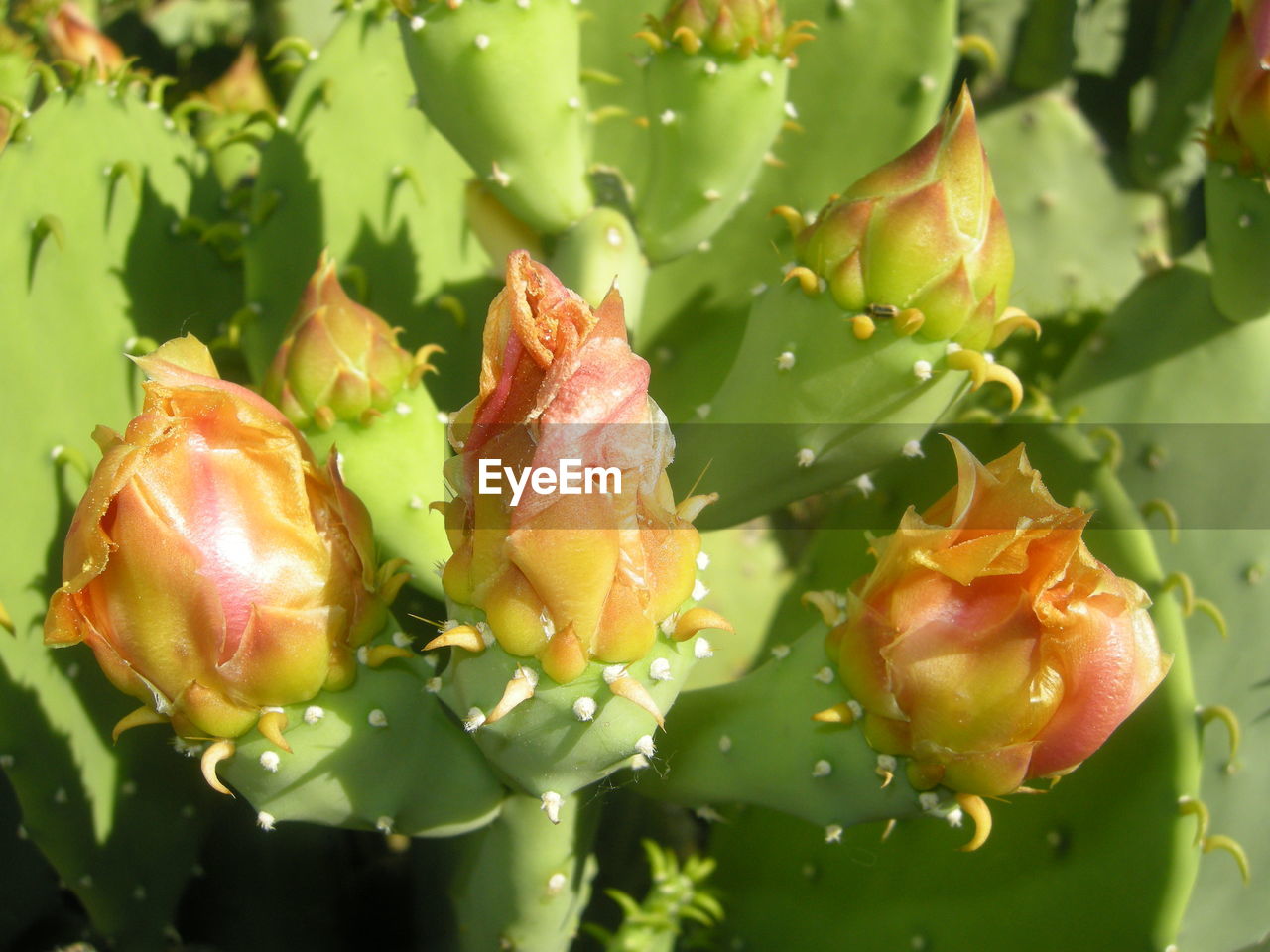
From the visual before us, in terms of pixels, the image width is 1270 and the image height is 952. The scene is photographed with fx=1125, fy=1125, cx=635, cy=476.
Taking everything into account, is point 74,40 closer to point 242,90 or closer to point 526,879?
point 242,90

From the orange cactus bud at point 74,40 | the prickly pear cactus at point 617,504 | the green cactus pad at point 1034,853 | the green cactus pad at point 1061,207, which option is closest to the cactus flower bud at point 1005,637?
the prickly pear cactus at point 617,504

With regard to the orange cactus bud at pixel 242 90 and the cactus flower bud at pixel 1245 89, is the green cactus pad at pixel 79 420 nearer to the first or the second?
the orange cactus bud at pixel 242 90

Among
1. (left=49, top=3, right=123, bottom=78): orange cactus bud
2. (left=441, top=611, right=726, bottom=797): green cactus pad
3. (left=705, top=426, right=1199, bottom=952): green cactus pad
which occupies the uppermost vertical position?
(left=49, top=3, right=123, bottom=78): orange cactus bud

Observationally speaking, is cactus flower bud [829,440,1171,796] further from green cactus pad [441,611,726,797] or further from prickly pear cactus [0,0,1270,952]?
green cactus pad [441,611,726,797]

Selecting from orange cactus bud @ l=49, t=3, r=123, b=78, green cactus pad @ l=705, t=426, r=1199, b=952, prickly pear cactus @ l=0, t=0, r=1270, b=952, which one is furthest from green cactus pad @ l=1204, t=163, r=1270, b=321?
orange cactus bud @ l=49, t=3, r=123, b=78

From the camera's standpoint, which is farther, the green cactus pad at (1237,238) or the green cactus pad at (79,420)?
the green cactus pad at (1237,238)

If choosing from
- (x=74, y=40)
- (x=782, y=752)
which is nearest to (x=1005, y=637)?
(x=782, y=752)

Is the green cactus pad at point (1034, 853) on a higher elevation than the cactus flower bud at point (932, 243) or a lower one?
lower

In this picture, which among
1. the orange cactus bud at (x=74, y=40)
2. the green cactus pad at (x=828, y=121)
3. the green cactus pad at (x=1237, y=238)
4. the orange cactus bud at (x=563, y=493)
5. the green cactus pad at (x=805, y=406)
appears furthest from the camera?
the orange cactus bud at (x=74, y=40)
